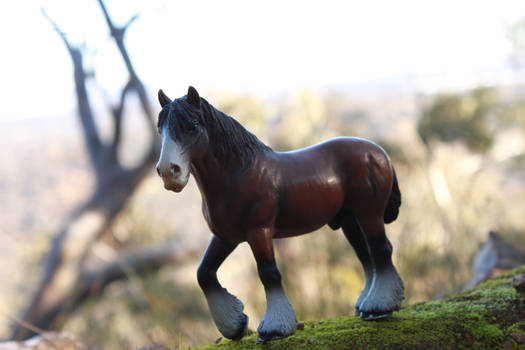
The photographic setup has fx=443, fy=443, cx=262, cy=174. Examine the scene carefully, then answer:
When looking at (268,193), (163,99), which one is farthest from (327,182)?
(163,99)

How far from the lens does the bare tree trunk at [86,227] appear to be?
5395mm

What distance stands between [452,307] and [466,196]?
3790mm

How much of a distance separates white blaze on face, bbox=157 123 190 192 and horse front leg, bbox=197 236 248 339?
0.43m

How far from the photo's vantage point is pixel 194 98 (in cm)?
149

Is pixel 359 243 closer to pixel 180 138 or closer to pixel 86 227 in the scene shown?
pixel 180 138

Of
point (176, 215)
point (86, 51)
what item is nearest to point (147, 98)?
point (86, 51)

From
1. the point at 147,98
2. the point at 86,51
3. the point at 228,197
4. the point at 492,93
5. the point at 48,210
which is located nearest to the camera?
the point at 228,197

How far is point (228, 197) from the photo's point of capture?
1.56 m

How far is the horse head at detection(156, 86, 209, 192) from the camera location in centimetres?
136

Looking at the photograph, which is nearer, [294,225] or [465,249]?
[294,225]

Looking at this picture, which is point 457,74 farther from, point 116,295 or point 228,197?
point 228,197

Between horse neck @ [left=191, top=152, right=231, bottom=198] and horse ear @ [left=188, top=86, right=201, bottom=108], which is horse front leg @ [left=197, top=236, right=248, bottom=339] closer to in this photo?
horse neck @ [left=191, top=152, right=231, bottom=198]

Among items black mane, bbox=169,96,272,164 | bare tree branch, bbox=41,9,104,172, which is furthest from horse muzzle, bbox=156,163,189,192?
bare tree branch, bbox=41,9,104,172

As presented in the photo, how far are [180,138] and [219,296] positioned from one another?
0.69 meters
